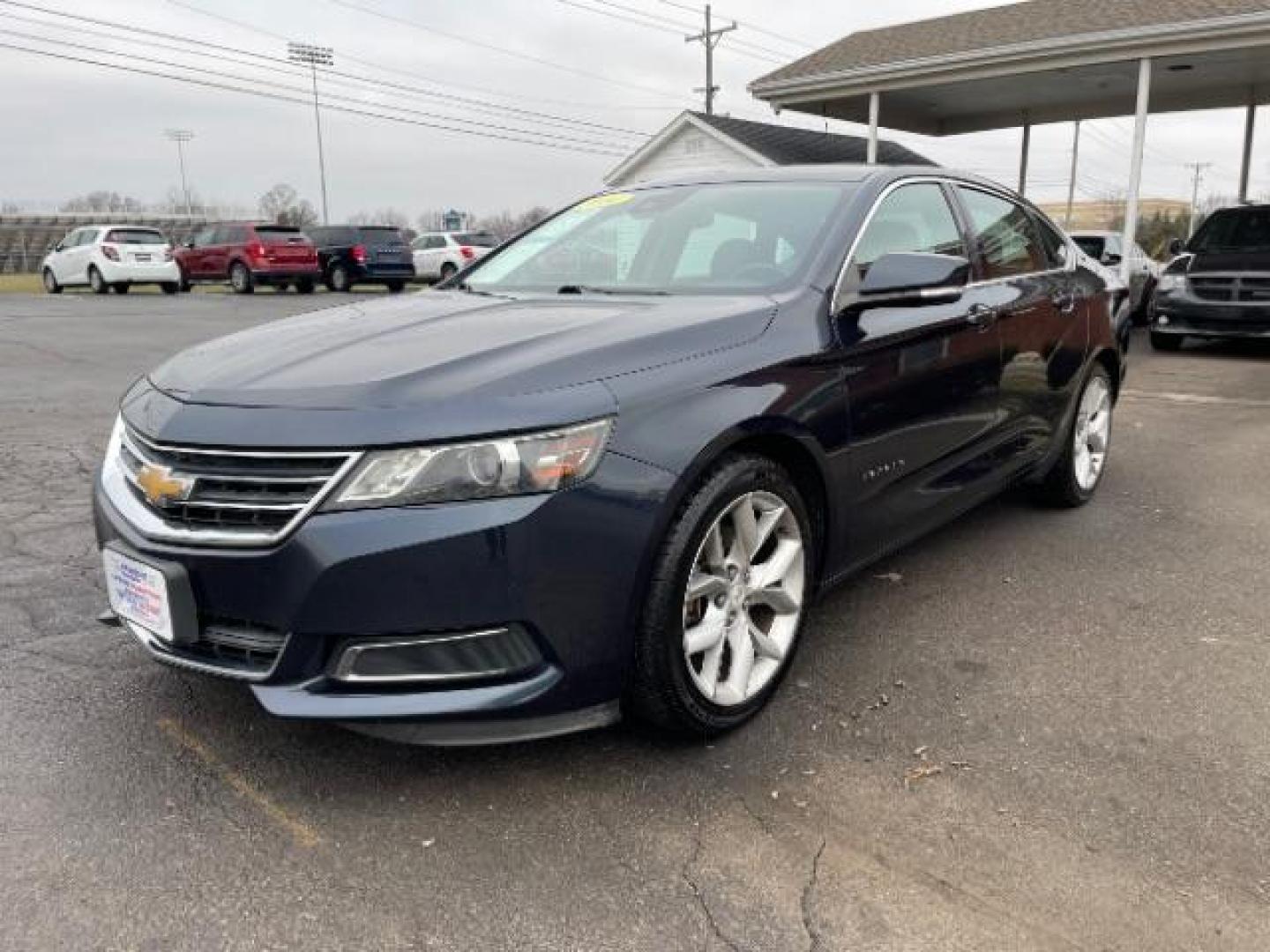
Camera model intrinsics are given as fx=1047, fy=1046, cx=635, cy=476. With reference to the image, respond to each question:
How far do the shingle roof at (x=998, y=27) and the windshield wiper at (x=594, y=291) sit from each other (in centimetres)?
1186

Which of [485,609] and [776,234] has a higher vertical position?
[776,234]

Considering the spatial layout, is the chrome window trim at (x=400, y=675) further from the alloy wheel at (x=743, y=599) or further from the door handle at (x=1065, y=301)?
the door handle at (x=1065, y=301)

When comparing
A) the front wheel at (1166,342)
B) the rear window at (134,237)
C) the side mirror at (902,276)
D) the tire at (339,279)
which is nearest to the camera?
the side mirror at (902,276)

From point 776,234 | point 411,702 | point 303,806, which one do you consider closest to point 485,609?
point 411,702

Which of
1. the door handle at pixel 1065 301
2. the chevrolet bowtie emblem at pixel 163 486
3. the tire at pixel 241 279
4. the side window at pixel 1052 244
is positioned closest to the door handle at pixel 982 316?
the door handle at pixel 1065 301

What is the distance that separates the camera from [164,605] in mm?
2457

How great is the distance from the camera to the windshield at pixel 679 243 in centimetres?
338

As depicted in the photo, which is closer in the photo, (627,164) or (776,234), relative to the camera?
(776,234)

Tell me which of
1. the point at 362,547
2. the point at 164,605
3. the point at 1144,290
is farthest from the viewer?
the point at 1144,290

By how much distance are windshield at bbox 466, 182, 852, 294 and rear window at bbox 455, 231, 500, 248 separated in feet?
74.2

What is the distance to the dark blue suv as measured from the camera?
2.29 metres

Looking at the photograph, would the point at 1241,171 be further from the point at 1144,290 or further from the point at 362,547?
the point at 362,547

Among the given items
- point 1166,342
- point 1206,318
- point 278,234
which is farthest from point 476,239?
point 1206,318

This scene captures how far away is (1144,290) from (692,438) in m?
15.5
